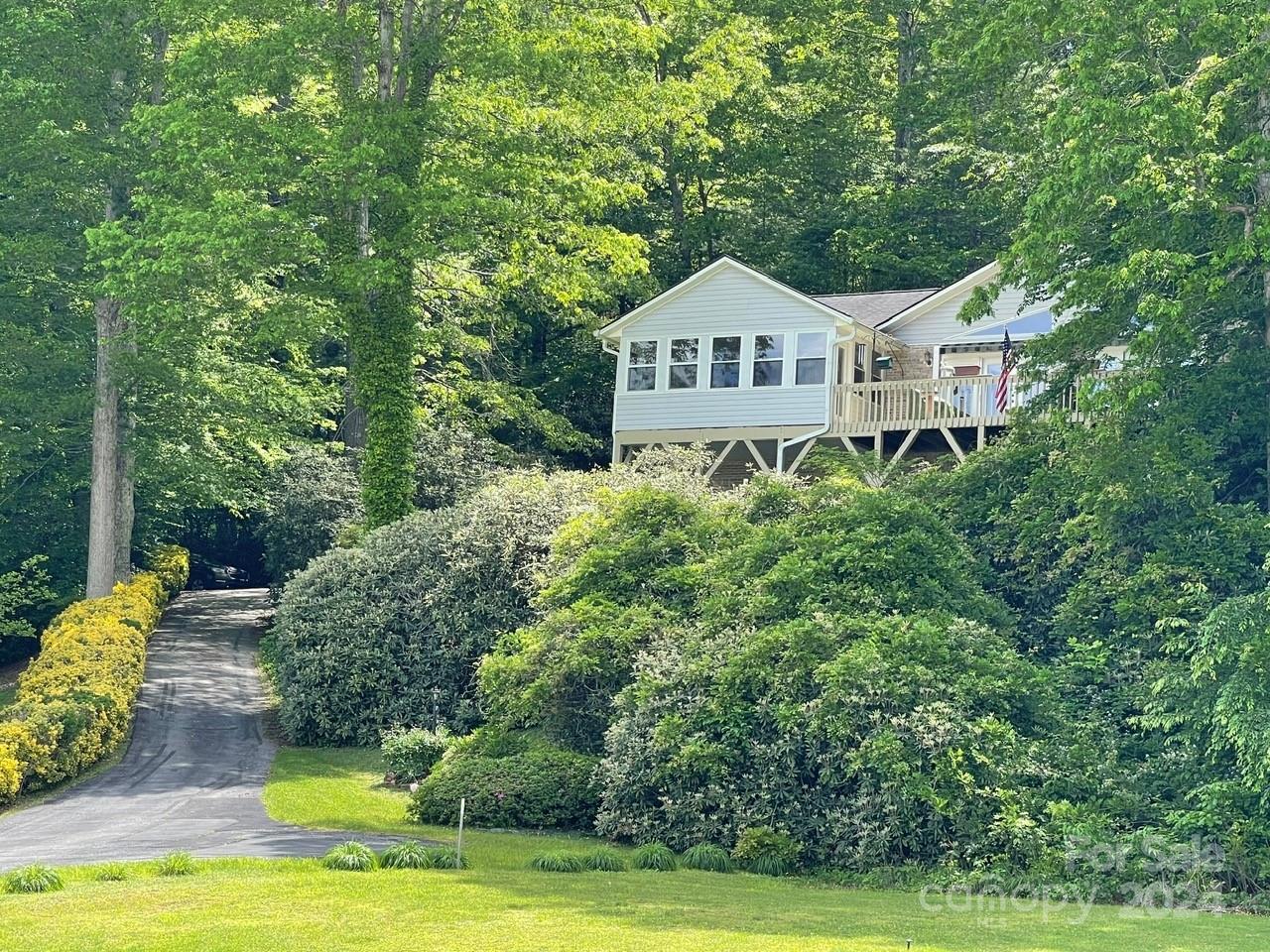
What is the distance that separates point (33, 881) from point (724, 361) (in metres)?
24.6

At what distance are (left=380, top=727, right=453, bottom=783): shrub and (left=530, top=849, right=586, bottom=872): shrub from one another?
7.08m

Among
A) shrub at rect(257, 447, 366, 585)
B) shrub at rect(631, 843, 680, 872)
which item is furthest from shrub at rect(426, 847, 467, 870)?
shrub at rect(257, 447, 366, 585)

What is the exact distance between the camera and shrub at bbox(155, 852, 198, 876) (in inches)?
627

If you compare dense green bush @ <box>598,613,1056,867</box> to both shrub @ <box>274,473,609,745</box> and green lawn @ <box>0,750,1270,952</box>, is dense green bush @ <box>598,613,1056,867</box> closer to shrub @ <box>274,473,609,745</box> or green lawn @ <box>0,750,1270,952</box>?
green lawn @ <box>0,750,1270,952</box>

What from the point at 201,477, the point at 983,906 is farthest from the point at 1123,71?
the point at 201,477

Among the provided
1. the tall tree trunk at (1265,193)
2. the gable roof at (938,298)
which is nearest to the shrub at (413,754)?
the tall tree trunk at (1265,193)

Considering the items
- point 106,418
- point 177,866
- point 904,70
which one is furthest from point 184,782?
point 904,70

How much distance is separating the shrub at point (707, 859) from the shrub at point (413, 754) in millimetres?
6861

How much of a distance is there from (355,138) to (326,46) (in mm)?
2828

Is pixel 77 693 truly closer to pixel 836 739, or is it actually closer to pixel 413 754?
pixel 413 754

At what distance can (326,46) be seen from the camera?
32625 millimetres

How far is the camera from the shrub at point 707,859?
59.5 ft

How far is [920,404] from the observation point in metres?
34.5

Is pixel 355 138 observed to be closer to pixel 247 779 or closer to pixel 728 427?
pixel 728 427
